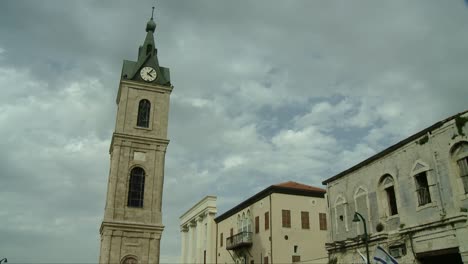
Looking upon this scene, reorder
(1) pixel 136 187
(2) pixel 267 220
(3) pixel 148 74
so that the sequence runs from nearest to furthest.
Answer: (1) pixel 136 187
(3) pixel 148 74
(2) pixel 267 220

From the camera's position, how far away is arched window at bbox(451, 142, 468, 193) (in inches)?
744

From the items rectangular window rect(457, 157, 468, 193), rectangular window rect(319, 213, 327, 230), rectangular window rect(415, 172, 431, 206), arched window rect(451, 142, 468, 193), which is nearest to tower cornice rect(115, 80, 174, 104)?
rectangular window rect(319, 213, 327, 230)

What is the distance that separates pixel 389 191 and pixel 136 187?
Answer: 1970 cm

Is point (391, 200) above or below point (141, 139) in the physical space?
below

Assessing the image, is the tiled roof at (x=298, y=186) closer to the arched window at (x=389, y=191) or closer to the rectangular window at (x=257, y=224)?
the rectangular window at (x=257, y=224)

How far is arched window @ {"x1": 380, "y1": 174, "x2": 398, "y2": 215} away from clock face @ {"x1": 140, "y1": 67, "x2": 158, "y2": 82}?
22.5 m

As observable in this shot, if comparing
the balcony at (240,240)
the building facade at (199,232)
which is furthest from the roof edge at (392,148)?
the building facade at (199,232)

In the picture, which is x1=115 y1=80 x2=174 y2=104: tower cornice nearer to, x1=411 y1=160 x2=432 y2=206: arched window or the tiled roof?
the tiled roof

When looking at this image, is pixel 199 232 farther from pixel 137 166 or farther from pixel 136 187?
pixel 137 166

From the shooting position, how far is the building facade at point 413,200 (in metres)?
19.0

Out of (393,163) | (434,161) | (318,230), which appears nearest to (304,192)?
(318,230)

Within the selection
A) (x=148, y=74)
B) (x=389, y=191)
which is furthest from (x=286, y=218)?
(x=148, y=74)

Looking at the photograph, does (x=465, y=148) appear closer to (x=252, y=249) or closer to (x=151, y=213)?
(x=151, y=213)

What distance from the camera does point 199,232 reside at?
54250 mm
